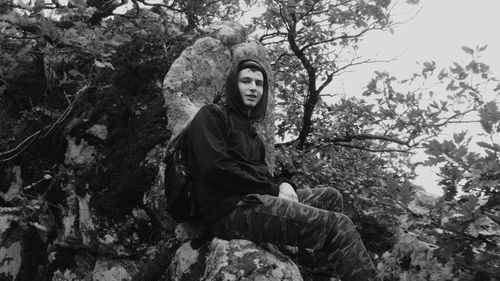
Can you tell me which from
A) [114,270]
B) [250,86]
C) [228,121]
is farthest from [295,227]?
[114,270]

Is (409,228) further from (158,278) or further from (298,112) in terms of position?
(298,112)

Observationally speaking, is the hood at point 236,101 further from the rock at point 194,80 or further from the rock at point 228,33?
the rock at point 228,33

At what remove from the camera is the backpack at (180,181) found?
4.10m

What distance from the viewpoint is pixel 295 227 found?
3852 mm

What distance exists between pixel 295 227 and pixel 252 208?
0.43 m

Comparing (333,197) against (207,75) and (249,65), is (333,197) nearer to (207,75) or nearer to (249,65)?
(249,65)

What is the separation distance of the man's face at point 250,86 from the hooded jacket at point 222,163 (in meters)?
0.30

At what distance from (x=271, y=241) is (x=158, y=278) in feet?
4.78

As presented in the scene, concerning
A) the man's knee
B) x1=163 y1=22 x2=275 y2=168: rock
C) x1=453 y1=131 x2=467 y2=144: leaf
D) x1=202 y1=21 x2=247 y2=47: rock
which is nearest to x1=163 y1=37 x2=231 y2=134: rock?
x1=163 y1=22 x2=275 y2=168: rock

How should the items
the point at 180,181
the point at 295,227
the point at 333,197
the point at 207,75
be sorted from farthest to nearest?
the point at 207,75, the point at 333,197, the point at 180,181, the point at 295,227

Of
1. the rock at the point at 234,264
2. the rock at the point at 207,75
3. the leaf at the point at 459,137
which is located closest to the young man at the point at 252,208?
the rock at the point at 234,264

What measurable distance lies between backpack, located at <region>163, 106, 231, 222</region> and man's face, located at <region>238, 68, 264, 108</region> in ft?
1.73

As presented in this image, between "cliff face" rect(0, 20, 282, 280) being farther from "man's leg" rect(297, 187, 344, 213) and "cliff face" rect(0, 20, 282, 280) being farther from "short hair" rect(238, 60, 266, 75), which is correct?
"man's leg" rect(297, 187, 344, 213)

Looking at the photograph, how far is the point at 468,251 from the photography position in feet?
11.0
